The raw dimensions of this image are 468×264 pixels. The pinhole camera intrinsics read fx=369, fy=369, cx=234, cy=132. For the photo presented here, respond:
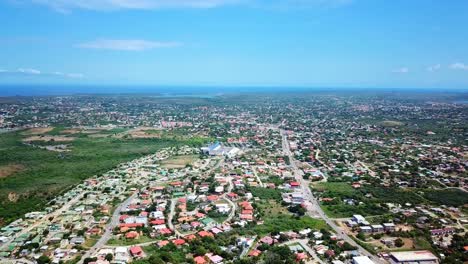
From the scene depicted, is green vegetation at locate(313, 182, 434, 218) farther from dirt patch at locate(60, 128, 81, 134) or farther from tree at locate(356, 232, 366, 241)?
dirt patch at locate(60, 128, 81, 134)

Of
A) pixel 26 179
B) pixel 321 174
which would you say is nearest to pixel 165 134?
pixel 26 179

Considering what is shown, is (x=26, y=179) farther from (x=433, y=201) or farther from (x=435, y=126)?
(x=435, y=126)

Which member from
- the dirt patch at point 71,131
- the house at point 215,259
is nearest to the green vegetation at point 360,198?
the house at point 215,259

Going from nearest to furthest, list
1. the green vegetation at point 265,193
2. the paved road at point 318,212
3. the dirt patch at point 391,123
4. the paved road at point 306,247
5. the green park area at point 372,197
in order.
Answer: the paved road at point 306,247 → the paved road at point 318,212 → the green park area at point 372,197 → the green vegetation at point 265,193 → the dirt patch at point 391,123

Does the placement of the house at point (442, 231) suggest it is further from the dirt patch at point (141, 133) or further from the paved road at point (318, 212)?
the dirt patch at point (141, 133)

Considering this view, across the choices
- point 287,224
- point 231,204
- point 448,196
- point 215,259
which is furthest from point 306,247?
point 448,196

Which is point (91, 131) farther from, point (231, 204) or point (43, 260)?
point (43, 260)
